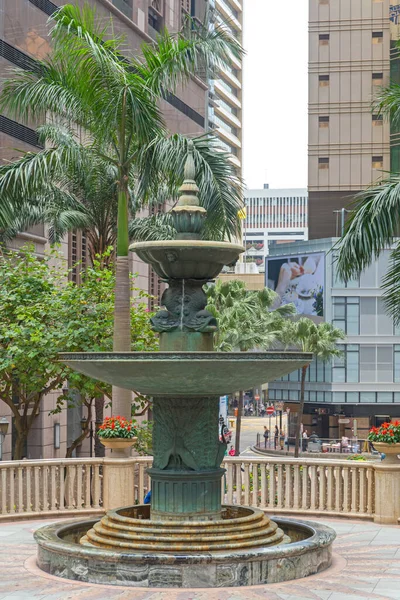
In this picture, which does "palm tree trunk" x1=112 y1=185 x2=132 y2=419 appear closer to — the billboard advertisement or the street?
the street

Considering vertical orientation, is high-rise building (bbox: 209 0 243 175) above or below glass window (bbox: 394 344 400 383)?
above

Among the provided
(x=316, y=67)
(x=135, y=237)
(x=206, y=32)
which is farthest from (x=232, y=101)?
(x=206, y=32)

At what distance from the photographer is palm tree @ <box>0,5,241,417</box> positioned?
20844 millimetres

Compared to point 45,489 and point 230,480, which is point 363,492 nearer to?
point 230,480

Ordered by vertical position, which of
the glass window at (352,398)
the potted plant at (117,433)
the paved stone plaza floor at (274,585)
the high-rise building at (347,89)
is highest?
the high-rise building at (347,89)

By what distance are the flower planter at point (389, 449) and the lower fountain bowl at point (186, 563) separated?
3.81 metres

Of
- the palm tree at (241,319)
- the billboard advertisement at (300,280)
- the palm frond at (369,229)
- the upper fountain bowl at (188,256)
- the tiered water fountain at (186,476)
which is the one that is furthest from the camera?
the billboard advertisement at (300,280)

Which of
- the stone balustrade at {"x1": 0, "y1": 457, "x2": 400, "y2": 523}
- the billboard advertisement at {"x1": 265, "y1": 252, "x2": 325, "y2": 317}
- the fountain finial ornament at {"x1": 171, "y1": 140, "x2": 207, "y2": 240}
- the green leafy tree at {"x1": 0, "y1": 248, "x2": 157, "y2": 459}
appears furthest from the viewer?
the billboard advertisement at {"x1": 265, "y1": 252, "x2": 325, "y2": 317}

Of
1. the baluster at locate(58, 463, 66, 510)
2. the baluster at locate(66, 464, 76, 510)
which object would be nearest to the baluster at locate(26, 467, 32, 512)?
the baluster at locate(58, 463, 66, 510)

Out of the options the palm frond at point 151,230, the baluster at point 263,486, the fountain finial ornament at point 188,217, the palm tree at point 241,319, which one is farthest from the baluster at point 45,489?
the palm tree at point 241,319

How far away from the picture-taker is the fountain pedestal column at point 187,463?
13570 millimetres

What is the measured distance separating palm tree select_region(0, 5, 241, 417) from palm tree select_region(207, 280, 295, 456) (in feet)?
94.7

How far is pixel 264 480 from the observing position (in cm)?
1775

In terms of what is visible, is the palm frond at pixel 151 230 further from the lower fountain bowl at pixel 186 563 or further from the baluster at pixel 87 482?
the lower fountain bowl at pixel 186 563
